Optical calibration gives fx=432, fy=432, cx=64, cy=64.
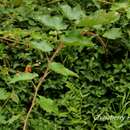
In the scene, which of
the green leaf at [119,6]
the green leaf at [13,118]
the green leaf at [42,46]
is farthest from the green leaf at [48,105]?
the green leaf at [119,6]

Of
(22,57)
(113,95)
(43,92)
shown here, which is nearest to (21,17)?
(22,57)

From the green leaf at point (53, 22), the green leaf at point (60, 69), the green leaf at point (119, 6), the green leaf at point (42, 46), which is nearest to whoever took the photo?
the green leaf at point (60, 69)

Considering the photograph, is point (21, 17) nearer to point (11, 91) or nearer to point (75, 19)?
point (75, 19)

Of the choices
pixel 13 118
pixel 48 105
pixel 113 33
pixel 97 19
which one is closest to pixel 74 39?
pixel 97 19

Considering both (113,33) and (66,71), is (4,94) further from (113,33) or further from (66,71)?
(113,33)

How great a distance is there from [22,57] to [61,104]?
0.43 m

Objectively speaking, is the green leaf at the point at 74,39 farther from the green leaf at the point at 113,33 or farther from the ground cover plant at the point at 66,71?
the green leaf at the point at 113,33

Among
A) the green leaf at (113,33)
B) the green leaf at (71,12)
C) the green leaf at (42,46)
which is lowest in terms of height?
the green leaf at (113,33)

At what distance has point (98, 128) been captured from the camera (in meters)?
2.30

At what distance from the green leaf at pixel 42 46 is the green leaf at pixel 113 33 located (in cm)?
39

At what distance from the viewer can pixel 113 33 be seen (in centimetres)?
265

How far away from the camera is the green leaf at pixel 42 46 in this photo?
240cm

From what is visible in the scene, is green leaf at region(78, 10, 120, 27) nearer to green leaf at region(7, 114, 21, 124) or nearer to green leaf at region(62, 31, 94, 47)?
green leaf at region(62, 31, 94, 47)

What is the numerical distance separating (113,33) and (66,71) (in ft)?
1.70
